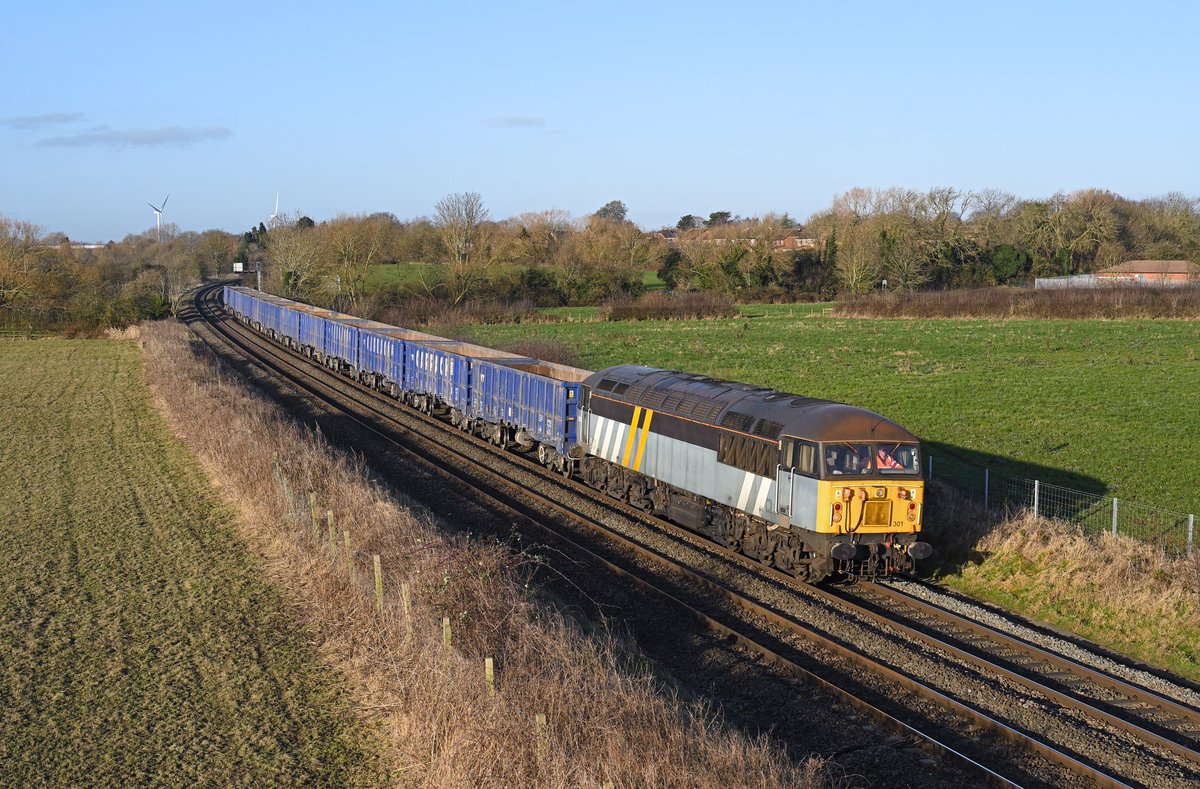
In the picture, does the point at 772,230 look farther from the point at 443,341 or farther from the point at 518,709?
the point at 518,709

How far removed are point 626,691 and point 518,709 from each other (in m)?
1.29

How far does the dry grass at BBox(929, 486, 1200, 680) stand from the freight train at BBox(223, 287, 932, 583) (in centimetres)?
139

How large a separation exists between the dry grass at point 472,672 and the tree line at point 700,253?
54917 mm

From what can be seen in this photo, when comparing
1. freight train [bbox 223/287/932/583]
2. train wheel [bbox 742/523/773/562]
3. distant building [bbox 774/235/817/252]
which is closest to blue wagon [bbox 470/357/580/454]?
freight train [bbox 223/287/932/583]

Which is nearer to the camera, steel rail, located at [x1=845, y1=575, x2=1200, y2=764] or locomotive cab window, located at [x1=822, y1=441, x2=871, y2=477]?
steel rail, located at [x1=845, y1=575, x2=1200, y2=764]

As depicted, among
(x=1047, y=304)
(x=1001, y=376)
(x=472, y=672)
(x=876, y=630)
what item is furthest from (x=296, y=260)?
(x=472, y=672)

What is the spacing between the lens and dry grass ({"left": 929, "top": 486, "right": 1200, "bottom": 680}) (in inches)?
516

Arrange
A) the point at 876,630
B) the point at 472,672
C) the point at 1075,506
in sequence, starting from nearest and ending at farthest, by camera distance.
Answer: the point at 472,672
the point at 876,630
the point at 1075,506

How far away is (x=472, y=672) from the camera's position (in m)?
9.50

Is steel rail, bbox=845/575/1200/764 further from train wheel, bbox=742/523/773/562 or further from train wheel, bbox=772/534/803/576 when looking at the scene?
train wheel, bbox=742/523/773/562

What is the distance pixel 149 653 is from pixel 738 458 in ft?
30.0

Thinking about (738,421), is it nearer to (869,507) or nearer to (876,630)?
(869,507)

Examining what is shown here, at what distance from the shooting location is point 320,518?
52.6ft

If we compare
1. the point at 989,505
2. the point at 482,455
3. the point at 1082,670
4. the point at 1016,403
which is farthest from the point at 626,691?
the point at 1016,403
